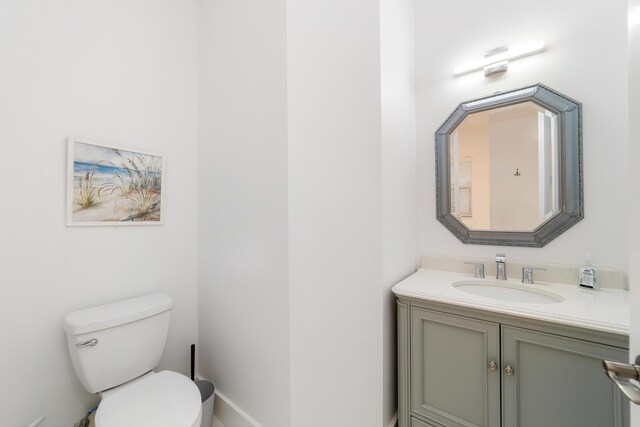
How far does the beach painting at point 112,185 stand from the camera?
1261 millimetres

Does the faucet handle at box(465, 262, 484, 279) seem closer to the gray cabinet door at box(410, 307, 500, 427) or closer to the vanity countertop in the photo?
the vanity countertop

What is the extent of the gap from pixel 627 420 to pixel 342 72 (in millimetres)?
1770

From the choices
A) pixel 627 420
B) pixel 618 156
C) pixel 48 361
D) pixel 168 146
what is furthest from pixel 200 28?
pixel 627 420

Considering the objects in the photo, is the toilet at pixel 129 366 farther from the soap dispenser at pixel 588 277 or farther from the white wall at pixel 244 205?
the soap dispenser at pixel 588 277

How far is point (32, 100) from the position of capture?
114 centimetres

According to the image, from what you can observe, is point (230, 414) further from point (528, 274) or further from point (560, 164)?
point (560, 164)

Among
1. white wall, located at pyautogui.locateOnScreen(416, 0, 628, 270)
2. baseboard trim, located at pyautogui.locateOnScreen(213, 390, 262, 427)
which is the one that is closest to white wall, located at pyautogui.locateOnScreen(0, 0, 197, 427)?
baseboard trim, located at pyautogui.locateOnScreen(213, 390, 262, 427)

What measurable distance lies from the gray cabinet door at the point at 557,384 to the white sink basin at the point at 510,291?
0.32m

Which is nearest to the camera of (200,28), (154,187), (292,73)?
(292,73)

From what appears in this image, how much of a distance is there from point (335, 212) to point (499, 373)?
1.02 meters

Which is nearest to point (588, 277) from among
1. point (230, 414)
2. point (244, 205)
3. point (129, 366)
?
point (244, 205)

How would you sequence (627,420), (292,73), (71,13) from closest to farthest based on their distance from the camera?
(627,420) → (292,73) → (71,13)

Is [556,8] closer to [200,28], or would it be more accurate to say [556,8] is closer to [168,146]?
[200,28]

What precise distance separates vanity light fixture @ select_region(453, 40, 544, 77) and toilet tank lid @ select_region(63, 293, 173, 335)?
228 cm
